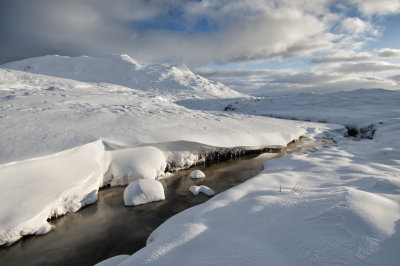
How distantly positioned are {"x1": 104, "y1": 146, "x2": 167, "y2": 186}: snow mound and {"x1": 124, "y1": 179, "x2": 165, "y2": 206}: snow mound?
2.41ft

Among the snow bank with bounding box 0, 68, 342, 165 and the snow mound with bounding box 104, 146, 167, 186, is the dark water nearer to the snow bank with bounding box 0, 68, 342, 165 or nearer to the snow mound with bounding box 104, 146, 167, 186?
the snow mound with bounding box 104, 146, 167, 186

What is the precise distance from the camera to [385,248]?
6.07 ft

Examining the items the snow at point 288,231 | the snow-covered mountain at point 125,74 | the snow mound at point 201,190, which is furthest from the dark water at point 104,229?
the snow-covered mountain at point 125,74

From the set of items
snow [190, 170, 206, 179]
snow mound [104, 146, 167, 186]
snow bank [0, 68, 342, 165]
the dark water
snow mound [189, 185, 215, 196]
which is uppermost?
snow bank [0, 68, 342, 165]

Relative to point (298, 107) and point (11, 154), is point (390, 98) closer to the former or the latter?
point (298, 107)

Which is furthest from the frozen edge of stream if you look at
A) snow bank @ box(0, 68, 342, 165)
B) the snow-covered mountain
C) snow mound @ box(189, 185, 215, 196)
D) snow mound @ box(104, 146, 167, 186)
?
the snow-covered mountain

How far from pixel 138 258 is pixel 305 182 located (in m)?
3.77

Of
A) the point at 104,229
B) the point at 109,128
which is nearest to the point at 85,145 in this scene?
the point at 109,128

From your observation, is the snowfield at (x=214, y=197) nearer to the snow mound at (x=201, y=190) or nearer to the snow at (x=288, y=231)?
the snow at (x=288, y=231)

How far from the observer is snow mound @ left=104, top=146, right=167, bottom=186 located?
6.06m

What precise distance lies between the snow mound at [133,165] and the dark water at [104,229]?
0.93ft

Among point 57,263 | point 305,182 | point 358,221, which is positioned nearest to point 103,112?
point 57,263

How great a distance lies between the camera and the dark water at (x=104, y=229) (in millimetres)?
3596

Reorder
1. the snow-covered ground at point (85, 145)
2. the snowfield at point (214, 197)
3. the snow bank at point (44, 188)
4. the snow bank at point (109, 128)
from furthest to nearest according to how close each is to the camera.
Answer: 1. the snow bank at point (109, 128)
2. the snow-covered ground at point (85, 145)
3. the snow bank at point (44, 188)
4. the snowfield at point (214, 197)
